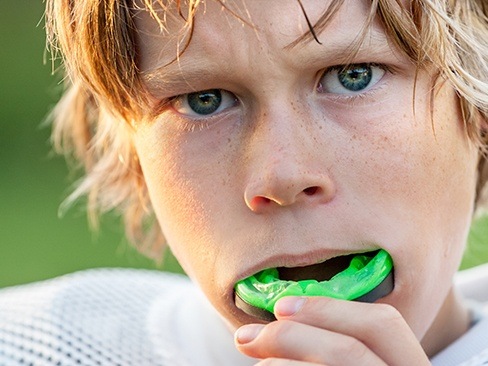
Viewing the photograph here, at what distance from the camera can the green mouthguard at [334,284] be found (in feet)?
3.84

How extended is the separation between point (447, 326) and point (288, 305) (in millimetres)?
460

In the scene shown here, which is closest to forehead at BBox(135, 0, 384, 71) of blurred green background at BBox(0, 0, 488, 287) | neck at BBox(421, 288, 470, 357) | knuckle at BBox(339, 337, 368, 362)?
knuckle at BBox(339, 337, 368, 362)

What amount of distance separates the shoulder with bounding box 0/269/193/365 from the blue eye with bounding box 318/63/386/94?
1.56 feet

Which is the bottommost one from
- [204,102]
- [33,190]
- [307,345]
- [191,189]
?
[33,190]

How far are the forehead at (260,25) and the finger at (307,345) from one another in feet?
1.10

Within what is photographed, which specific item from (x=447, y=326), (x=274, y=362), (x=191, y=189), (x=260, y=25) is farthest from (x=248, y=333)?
(x=447, y=326)

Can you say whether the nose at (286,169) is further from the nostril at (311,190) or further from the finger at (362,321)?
the finger at (362,321)

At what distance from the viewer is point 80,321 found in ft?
4.89

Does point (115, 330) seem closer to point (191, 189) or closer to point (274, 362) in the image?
point (191, 189)

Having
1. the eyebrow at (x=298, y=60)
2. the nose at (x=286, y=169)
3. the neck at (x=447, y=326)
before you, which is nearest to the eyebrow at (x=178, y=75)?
the eyebrow at (x=298, y=60)

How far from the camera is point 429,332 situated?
146 centimetres

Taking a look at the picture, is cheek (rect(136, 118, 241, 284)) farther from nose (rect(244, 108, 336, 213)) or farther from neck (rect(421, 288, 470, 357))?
neck (rect(421, 288, 470, 357))

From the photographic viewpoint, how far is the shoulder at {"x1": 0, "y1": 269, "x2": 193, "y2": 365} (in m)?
1.40

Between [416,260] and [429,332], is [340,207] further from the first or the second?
[429,332]
